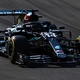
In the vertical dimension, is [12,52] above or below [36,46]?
below

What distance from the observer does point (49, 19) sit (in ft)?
75.2

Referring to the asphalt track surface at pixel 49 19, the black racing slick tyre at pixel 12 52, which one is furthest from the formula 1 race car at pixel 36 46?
the asphalt track surface at pixel 49 19

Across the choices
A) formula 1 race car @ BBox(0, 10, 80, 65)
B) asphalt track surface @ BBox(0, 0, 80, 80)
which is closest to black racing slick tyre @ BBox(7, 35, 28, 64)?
formula 1 race car @ BBox(0, 10, 80, 65)

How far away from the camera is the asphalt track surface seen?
27.0 feet

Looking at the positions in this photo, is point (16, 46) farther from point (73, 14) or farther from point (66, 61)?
point (73, 14)

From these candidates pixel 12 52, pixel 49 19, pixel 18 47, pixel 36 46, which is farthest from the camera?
pixel 49 19

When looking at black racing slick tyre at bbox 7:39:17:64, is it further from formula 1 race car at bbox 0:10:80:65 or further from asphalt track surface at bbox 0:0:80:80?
asphalt track surface at bbox 0:0:80:80

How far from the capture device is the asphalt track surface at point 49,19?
324 inches

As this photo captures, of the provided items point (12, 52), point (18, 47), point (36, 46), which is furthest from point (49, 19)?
point (18, 47)

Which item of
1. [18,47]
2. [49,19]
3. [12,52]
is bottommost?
[12,52]

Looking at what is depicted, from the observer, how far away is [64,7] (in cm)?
2777

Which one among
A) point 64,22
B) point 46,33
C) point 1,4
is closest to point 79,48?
point 46,33

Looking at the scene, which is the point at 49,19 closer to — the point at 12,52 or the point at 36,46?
the point at 36,46

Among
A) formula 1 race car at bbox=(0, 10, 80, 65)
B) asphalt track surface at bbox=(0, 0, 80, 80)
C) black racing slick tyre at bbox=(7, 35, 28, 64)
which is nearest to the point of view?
asphalt track surface at bbox=(0, 0, 80, 80)
